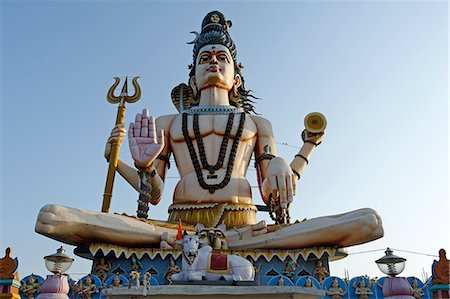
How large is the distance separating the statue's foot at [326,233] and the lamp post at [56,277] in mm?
2550

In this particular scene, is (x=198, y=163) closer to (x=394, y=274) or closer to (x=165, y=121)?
(x=165, y=121)

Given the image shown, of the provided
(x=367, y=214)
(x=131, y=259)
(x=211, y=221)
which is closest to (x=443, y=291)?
(x=367, y=214)

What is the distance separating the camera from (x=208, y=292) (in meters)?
3.64

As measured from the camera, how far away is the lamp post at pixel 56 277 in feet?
16.0

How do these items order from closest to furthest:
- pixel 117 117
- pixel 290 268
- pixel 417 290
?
pixel 417 290 → pixel 290 268 → pixel 117 117

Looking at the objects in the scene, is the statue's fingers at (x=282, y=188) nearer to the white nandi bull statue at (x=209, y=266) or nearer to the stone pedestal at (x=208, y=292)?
the white nandi bull statue at (x=209, y=266)

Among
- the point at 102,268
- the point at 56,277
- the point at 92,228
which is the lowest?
the point at 56,277

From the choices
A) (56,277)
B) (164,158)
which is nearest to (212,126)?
(164,158)

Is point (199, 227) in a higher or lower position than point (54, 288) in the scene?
higher

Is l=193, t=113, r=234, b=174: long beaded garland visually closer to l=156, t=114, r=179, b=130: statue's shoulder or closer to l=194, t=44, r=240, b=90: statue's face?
l=156, t=114, r=179, b=130: statue's shoulder

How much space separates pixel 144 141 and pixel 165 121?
1718 millimetres

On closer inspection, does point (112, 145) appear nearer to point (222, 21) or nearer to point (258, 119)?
point (258, 119)

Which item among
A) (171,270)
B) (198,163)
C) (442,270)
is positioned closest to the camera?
(442,270)

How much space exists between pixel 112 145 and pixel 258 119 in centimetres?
264
